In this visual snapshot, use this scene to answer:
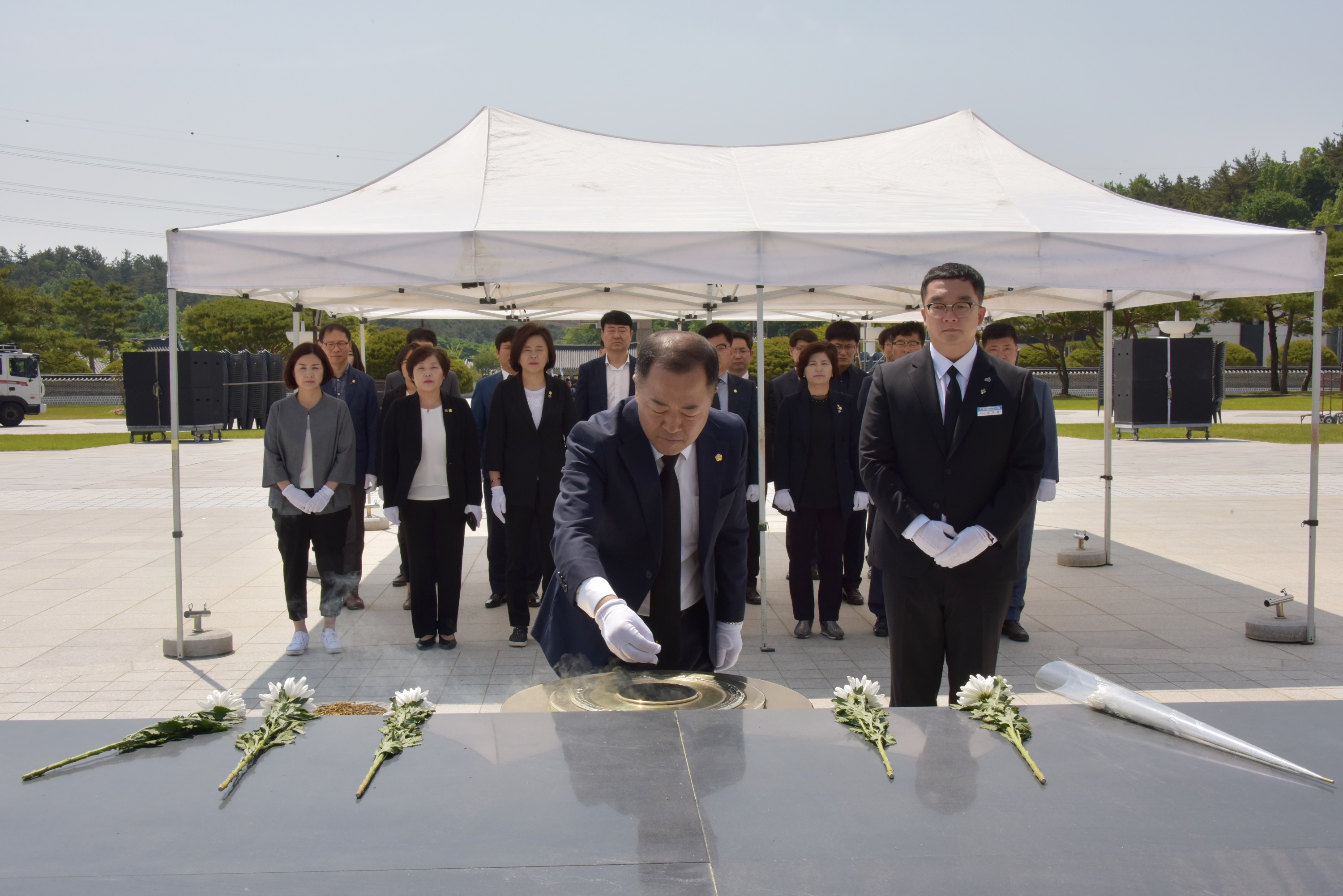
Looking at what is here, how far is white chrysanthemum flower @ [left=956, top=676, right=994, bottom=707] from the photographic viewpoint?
2.05m

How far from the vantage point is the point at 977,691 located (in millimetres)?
2059

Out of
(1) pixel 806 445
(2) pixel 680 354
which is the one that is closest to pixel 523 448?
(1) pixel 806 445

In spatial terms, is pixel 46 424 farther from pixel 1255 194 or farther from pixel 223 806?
pixel 1255 194

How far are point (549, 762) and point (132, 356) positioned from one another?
25184 millimetres

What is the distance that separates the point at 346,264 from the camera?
18.2ft

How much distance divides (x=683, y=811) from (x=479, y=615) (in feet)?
19.4

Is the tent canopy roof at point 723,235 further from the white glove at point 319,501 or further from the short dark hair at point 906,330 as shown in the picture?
the white glove at point 319,501

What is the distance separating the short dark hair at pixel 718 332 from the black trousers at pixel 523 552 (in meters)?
1.58

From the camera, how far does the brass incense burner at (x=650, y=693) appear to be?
6.93 ft

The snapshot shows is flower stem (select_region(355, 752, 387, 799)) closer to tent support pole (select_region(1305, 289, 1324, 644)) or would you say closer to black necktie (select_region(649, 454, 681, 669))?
black necktie (select_region(649, 454, 681, 669))

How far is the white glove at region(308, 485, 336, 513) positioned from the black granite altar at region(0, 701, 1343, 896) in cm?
394

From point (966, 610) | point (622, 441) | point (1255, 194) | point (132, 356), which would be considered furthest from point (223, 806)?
point (1255, 194)

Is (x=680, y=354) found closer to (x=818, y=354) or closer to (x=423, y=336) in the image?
(x=818, y=354)

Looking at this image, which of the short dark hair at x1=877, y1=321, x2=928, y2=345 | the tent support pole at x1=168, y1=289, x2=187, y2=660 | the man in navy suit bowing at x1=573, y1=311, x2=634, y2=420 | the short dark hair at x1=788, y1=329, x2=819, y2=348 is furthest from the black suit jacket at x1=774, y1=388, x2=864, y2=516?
the tent support pole at x1=168, y1=289, x2=187, y2=660
